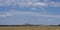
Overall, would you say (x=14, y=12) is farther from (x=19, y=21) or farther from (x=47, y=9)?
(x=47, y=9)

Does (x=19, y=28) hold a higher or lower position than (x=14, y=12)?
lower

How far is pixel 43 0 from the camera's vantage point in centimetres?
274

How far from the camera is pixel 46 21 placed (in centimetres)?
274

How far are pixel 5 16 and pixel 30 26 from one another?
294 mm

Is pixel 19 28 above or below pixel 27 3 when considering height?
below

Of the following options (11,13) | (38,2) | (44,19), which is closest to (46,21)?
(44,19)

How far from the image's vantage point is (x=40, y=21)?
2744 mm

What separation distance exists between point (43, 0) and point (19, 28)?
1.31 feet

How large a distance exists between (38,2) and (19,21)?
29cm

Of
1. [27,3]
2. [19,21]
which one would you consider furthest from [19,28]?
[27,3]

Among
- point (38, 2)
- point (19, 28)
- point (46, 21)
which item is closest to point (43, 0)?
point (38, 2)

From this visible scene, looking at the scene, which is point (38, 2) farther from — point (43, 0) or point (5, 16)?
point (5, 16)

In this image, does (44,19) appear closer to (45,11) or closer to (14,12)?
(45,11)

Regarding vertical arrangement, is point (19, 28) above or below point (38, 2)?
below
